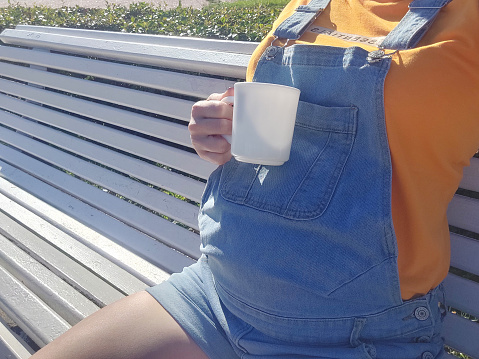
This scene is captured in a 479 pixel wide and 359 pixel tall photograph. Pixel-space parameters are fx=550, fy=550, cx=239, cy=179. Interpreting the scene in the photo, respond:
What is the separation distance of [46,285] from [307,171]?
133 cm

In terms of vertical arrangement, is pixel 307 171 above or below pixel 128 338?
above

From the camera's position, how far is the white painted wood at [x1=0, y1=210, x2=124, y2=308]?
216 centimetres

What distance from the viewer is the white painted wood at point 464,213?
5.18 feet

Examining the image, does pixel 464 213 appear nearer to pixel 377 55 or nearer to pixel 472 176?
pixel 472 176

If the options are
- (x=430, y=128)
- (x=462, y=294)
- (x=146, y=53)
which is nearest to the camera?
(x=430, y=128)

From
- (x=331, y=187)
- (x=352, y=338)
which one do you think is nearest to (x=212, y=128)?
(x=331, y=187)

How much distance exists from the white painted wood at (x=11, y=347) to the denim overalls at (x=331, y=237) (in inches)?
36.0

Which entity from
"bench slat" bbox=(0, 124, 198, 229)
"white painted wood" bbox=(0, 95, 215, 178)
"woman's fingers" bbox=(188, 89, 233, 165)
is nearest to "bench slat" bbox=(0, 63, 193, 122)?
"white painted wood" bbox=(0, 95, 215, 178)

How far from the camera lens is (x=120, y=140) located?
108 inches

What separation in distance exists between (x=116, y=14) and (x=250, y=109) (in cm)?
431

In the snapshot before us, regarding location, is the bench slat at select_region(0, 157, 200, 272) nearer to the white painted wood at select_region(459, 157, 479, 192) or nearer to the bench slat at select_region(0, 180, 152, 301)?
the bench slat at select_region(0, 180, 152, 301)

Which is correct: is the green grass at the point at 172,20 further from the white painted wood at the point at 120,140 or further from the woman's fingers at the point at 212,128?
the woman's fingers at the point at 212,128

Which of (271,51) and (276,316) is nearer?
(276,316)

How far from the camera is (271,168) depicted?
1.44 m
